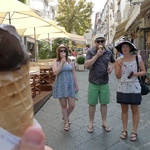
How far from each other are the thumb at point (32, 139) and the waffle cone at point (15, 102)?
0.08ft

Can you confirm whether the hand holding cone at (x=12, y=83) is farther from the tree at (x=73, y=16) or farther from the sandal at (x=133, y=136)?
the tree at (x=73, y=16)

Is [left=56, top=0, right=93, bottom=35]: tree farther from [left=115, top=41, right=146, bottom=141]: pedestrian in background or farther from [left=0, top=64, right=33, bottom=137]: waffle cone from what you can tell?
[left=0, top=64, right=33, bottom=137]: waffle cone

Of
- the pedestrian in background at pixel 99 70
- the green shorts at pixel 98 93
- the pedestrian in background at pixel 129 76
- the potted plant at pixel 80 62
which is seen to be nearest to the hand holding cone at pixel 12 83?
the pedestrian in background at pixel 129 76

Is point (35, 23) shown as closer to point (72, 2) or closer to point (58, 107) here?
point (58, 107)

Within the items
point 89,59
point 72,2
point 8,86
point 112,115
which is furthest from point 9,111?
point 72,2

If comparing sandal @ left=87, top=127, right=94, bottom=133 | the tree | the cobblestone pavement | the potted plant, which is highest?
the tree

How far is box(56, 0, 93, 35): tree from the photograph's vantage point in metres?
29.2

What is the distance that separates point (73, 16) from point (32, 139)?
96.5ft

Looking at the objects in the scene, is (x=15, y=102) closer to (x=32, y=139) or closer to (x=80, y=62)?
(x=32, y=139)

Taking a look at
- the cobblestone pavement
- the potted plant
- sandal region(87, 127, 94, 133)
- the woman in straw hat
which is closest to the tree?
the potted plant

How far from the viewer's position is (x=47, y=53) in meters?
15.3

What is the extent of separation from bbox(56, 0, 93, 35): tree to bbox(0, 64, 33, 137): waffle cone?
28670 mm

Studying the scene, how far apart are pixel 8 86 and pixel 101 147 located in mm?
3223

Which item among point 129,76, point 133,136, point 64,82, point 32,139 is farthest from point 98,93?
point 32,139
